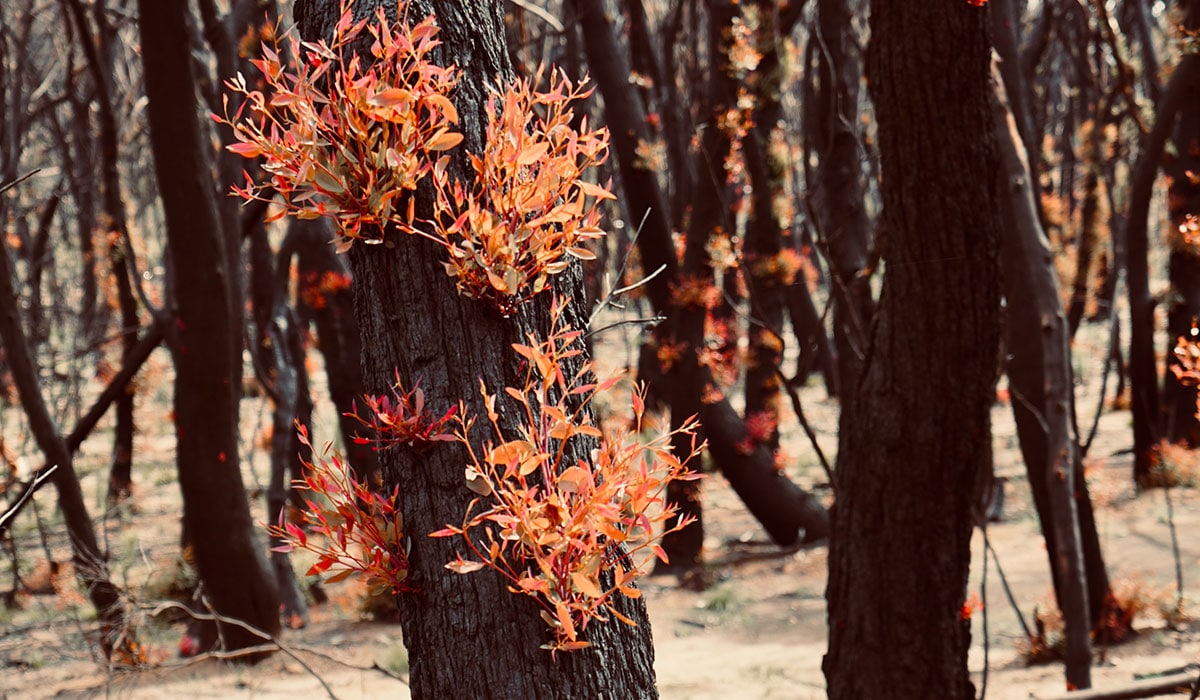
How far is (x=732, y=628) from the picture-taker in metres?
6.62

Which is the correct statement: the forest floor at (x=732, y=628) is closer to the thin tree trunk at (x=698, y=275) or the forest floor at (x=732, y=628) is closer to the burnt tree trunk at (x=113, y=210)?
the thin tree trunk at (x=698, y=275)

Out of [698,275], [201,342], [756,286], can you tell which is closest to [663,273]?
[698,275]

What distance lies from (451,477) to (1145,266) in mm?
8137

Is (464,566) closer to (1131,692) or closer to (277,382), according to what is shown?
(1131,692)

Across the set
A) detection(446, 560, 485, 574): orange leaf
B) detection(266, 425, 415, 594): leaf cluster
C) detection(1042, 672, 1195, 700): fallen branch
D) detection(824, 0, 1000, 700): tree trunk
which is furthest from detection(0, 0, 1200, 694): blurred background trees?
detection(1042, 672, 1195, 700): fallen branch

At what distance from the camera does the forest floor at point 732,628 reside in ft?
17.0

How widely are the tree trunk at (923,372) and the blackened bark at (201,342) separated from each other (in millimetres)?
3375

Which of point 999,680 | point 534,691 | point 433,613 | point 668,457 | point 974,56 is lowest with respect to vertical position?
point 999,680

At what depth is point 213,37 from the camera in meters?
6.44

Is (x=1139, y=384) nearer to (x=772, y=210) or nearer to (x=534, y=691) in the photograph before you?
(x=772, y=210)

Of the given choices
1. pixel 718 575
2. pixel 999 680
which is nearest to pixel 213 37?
pixel 718 575

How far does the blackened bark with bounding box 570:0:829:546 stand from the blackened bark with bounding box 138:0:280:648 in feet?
9.27

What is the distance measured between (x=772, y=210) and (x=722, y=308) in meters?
3.56

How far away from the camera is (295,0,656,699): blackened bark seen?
56.9 inches
